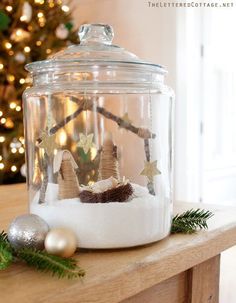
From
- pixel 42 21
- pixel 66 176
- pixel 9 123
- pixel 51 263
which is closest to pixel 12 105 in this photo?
pixel 9 123

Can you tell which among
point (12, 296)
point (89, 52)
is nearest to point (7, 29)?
point (89, 52)

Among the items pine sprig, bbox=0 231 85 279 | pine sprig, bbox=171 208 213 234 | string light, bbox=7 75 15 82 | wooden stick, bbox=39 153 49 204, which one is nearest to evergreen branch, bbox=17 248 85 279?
pine sprig, bbox=0 231 85 279

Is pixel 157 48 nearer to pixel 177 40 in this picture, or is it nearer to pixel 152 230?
pixel 177 40

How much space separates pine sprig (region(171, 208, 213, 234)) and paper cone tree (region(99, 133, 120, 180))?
146 millimetres

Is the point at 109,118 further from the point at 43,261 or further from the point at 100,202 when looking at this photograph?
the point at 43,261

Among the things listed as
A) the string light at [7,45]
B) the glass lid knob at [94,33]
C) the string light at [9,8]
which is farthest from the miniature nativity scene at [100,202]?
the string light at [9,8]

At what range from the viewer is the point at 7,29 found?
2.60 metres

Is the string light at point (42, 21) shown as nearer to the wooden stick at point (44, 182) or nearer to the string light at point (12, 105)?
the string light at point (12, 105)

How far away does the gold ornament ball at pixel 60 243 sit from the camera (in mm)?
517

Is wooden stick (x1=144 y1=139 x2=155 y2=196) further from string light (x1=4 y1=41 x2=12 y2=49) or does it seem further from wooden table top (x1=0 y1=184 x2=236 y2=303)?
string light (x1=4 y1=41 x2=12 y2=49)

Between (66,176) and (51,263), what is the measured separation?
0.13 m

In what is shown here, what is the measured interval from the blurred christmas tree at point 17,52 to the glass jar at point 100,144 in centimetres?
192

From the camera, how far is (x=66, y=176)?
0.58 meters

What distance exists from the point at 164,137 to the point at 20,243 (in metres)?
0.27
